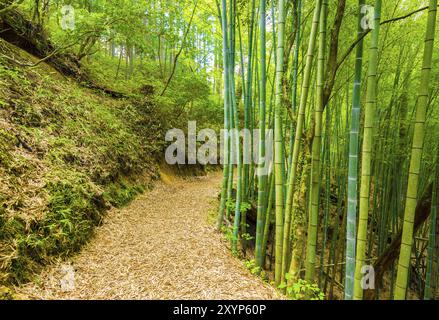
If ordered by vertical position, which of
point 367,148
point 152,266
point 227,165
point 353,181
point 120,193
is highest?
point 367,148

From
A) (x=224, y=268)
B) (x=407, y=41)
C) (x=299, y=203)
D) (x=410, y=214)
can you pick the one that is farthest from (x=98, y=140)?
(x=407, y=41)

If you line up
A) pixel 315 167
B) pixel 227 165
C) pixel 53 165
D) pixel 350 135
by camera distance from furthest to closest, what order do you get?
pixel 227 165, pixel 53 165, pixel 315 167, pixel 350 135

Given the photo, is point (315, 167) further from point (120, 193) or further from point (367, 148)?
point (120, 193)

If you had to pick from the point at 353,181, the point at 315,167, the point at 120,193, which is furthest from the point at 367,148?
the point at 120,193

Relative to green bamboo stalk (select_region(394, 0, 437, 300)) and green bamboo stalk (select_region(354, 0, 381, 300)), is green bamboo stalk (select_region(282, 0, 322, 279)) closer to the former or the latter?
green bamboo stalk (select_region(354, 0, 381, 300))

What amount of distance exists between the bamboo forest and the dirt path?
20mm

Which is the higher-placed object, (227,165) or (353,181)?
(353,181)

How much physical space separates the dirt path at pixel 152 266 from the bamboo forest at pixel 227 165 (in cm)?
2

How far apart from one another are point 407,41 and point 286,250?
3620mm

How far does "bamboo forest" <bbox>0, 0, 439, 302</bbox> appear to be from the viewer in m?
1.93

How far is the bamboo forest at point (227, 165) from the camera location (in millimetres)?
1930

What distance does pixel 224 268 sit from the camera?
2570 millimetres

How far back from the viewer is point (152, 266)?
249cm

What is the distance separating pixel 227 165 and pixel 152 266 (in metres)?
1.72
